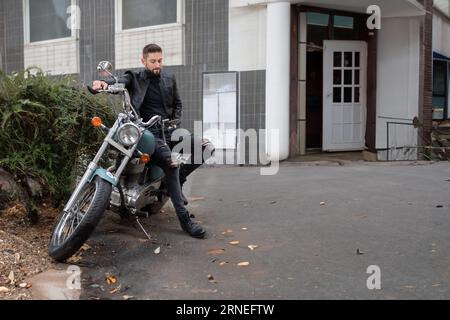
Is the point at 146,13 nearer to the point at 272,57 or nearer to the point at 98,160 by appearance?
the point at 272,57

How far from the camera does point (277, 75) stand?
9.62 metres

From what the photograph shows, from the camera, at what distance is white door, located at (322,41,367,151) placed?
37.8 ft

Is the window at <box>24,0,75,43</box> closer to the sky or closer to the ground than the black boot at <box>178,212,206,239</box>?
closer to the sky

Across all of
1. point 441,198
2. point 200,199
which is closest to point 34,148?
point 200,199

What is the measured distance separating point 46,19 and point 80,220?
33.5ft

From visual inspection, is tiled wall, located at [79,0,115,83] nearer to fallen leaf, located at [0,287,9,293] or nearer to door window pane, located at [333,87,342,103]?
door window pane, located at [333,87,342,103]

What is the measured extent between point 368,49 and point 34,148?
29.2 feet

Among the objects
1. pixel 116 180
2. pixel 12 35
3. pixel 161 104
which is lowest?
pixel 116 180

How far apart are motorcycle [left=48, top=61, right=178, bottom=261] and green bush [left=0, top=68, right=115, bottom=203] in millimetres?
362

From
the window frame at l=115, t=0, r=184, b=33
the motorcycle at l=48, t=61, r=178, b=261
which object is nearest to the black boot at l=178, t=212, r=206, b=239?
the motorcycle at l=48, t=61, r=178, b=261

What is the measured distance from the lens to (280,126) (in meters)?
9.73

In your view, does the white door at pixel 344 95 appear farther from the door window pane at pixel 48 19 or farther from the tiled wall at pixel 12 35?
the tiled wall at pixel 12 35

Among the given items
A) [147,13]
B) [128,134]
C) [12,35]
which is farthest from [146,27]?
[128,134]

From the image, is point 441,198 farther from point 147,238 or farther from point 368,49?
point 368,49
